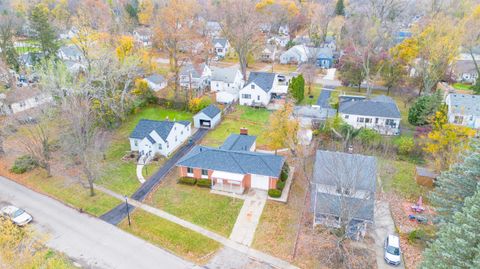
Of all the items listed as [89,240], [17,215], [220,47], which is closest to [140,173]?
[89,240]

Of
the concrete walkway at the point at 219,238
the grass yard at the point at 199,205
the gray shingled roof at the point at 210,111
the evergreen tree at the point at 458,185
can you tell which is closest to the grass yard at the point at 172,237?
the concrete walkway at the point at 219,238

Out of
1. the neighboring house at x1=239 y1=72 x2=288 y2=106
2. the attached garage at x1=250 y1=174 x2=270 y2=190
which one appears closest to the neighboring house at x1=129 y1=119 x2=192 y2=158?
the attached garage at x1=250 y1=174 x2=270 y2=190

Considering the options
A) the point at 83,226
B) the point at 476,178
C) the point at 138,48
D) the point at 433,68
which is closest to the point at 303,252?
the point at 476,178

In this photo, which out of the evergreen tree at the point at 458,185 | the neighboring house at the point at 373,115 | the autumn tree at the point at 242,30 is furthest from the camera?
the autumn tree at the point at 242,30

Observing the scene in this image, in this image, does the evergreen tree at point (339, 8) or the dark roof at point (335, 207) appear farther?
the evergreen tree at point (339, 8)

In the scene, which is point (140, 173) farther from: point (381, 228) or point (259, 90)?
point (259, 90)

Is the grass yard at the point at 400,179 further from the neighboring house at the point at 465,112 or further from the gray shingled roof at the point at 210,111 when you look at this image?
the gray shingled roof at the point at 210,111
